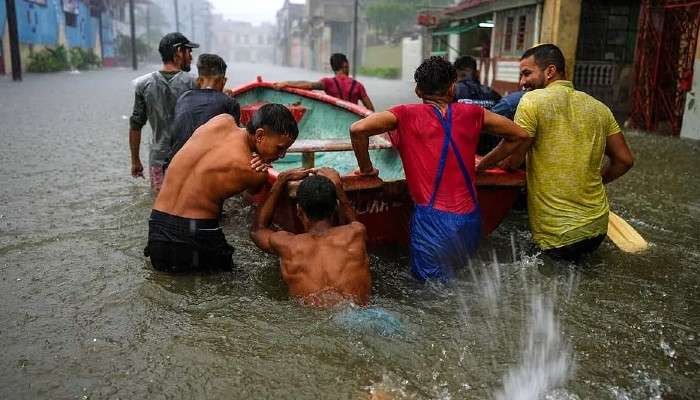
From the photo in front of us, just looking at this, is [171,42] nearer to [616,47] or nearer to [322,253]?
[322,253]

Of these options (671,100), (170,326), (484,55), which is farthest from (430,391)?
(484,55)

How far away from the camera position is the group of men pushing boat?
3.19 metres

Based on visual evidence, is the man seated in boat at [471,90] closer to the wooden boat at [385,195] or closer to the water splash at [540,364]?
the wooden boat at [385,195]

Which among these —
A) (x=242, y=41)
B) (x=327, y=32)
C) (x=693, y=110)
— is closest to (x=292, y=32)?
(x=327, y=32)

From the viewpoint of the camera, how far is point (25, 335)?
311cm

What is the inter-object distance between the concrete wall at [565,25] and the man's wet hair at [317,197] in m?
11.6

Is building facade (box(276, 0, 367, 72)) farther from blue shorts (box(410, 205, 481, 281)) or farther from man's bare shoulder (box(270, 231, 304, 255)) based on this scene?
man's bare shoulder (box(270, 231, 304, 255))

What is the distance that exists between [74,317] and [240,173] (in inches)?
51.6

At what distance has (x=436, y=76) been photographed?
3260 millimetres

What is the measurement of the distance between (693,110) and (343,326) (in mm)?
10239

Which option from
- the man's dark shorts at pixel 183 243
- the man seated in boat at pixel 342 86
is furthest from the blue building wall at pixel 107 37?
the man's dark shorts at pixel 183 243

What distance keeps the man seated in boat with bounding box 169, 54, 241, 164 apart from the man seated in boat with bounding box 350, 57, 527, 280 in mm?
1389

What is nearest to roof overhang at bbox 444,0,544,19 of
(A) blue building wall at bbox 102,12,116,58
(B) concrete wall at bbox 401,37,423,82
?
(B) concrete wall at bbox 401,37,423,82

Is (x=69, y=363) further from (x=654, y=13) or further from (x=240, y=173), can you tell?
(x=654, y=13)
